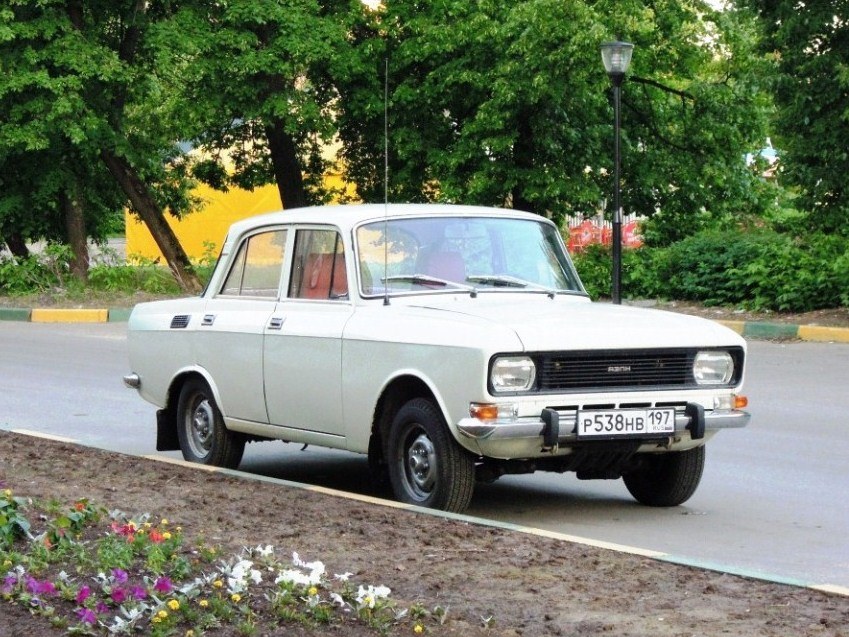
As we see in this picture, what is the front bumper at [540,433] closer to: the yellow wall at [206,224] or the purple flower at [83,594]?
the purple flower at [83,594]

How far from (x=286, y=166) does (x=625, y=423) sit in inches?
1052

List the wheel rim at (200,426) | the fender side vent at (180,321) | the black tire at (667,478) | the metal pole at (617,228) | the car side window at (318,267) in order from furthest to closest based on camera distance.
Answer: the metal pole at (617,228) → the fender side vent at (180,321) → the wheel rim at (200,426) → the car side window at (318,267) → the black tire at (667,478)

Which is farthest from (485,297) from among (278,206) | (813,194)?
(278,206)

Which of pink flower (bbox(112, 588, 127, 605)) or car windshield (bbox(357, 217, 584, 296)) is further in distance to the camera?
car windshield (bbox(357, 217, 584, 296))

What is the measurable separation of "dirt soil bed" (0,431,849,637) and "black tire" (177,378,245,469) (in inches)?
33.1

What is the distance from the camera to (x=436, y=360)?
793 centimetres

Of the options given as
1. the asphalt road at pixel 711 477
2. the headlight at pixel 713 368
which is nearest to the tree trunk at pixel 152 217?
the asphalt road at pixel 711 477

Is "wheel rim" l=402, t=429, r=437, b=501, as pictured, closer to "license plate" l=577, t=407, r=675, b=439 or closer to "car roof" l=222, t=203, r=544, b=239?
"license plate" l=577, t=407, r=675, b=439

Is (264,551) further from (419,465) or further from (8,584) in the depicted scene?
(419,465)

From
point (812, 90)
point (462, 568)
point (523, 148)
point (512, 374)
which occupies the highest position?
point (812, 90)

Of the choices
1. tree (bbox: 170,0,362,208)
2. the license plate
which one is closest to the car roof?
the license plate

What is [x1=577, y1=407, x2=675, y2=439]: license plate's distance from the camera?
7.83 metres

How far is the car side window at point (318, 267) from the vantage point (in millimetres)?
8984

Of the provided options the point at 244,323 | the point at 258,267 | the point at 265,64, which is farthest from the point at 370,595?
the point at 265,64
